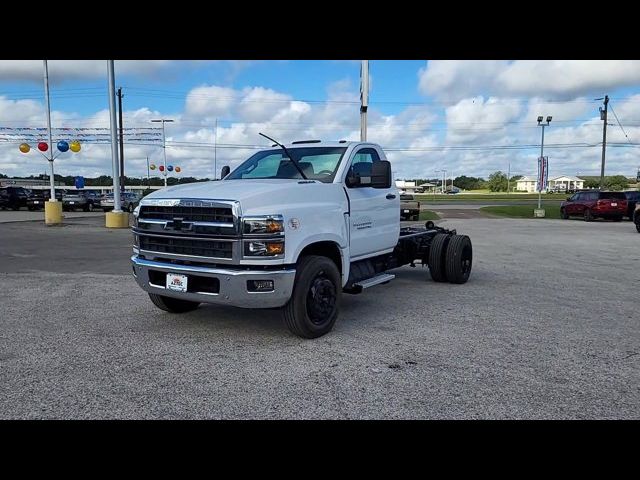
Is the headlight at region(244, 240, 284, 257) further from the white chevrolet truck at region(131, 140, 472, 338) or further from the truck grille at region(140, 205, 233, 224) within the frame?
the truck grille at region(140, 205, 233, 224)

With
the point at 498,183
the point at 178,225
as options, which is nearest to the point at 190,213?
the point at 178,225

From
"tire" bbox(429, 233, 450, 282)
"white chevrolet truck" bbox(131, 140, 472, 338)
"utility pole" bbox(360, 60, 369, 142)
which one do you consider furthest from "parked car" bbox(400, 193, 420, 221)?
"white chevrolet truck" bbox(131, 140, 472, 338)

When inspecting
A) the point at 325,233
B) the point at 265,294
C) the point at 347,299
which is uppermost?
the point at 325,233

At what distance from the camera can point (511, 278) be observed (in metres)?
9.52

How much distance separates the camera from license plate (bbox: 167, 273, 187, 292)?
519 cm

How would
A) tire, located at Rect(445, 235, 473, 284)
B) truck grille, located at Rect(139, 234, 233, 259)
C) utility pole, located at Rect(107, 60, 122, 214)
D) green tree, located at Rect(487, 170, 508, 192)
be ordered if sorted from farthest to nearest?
green tree, located at Rect(487, 170, 508, 192) < utility pole, located at Rect(107, 60, 122, 214) < tire, located at Rect(445, 235, 473, 284) < truck grille, located at Rect(139, 234, 233, 259)

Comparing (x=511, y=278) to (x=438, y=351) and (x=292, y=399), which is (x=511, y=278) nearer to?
(x=438, y=351)

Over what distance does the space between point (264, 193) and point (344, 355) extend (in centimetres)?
175

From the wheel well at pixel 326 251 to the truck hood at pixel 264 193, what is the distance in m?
0.47

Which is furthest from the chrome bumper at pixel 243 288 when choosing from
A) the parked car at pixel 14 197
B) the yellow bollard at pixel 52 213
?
the parked car at pixel 14 197

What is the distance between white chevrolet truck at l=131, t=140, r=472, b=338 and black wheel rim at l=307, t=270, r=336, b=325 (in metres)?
0.01

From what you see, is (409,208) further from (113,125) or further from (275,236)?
(275,236)
